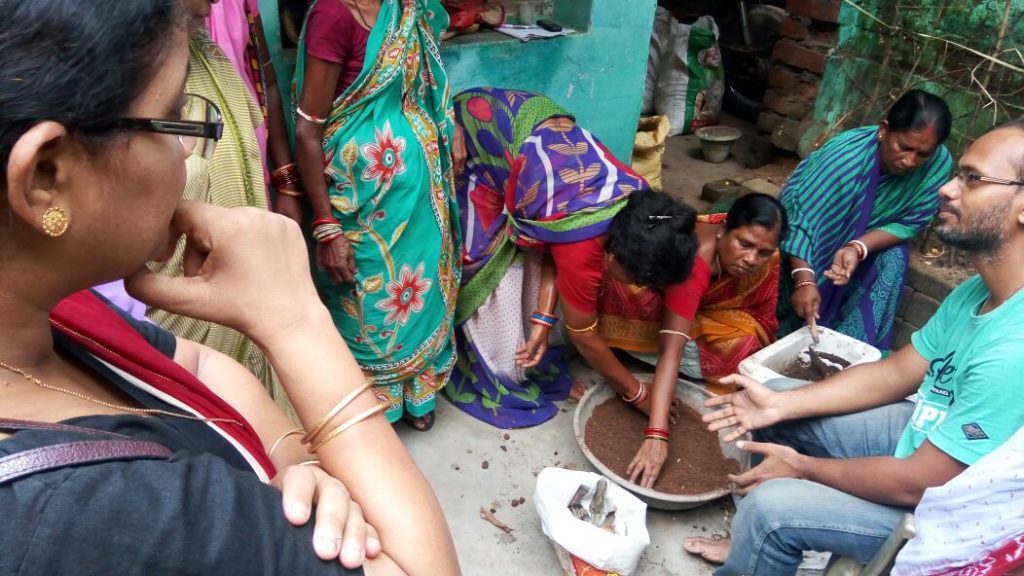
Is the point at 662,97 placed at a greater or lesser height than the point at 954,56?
lesser

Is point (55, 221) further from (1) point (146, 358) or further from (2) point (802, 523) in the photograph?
(2) point (802, 523)

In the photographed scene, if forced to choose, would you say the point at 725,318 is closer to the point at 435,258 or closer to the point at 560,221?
the point at 560,221

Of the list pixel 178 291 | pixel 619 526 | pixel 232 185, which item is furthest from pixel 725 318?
pixel 178 291

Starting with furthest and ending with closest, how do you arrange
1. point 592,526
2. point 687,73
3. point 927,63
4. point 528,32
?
point 687,73 → point 927,63 → point 528,32 → point 592,526

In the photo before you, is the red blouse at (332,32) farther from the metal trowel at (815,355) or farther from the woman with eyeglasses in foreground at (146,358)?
the metal trowel at (815,355)

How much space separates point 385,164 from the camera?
247 cm

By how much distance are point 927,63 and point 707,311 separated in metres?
1.91

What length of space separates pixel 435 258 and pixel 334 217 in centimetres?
42

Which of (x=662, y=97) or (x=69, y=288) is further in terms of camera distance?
(x=662, y=97)

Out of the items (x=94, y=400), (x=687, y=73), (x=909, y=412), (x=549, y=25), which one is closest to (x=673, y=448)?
(x=909, y=412)

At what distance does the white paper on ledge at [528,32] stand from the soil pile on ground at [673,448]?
1.78m

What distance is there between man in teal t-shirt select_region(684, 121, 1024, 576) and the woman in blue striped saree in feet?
2.76

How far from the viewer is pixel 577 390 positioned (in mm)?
3363

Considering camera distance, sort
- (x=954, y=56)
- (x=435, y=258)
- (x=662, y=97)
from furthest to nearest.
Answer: (x=662, y=97) < (x=954, y=56) < (x=435, y=258)
